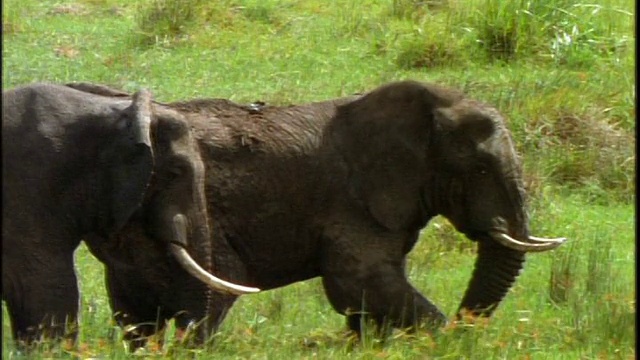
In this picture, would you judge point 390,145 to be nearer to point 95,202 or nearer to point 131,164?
point 131,164

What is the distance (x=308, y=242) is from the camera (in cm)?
742

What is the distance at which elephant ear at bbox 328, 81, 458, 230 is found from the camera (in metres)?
7.43

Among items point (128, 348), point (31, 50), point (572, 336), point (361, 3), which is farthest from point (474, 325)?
point (361, 3)

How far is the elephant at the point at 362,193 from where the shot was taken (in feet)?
23.9

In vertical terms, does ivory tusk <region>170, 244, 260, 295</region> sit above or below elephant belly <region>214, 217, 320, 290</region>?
above

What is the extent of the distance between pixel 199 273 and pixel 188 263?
0.18 feet

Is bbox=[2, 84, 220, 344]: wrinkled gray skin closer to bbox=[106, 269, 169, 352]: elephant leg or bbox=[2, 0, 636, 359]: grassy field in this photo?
bbox=[106, 269, 169, 352]: elephant leg

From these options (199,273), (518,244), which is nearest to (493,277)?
(518,244)

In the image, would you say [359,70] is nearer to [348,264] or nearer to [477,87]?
[477,87]

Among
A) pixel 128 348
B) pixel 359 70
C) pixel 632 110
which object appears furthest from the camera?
pixel 359 70

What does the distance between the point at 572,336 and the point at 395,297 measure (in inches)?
28.0

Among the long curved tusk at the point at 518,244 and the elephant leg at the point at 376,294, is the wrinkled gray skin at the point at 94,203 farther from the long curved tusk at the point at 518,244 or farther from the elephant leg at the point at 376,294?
the long curved tusk at the point at 518,244

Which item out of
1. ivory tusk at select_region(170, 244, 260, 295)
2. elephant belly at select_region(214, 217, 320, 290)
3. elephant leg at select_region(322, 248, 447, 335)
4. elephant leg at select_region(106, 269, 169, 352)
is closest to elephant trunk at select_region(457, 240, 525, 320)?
elephant leg at select_region(322, 248, 447, 335)

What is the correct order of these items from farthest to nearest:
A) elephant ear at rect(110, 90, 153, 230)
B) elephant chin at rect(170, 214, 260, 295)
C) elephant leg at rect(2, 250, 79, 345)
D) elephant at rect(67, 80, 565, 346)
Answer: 1. elephant at rect(67, 80, 565, 346)
2. elephant chin at rect(170, 214, 260, 295)
3. elephant ear at rect(110, 90, 153, 230)
4. elephant leg at rect(2, 250, 79, 345)
